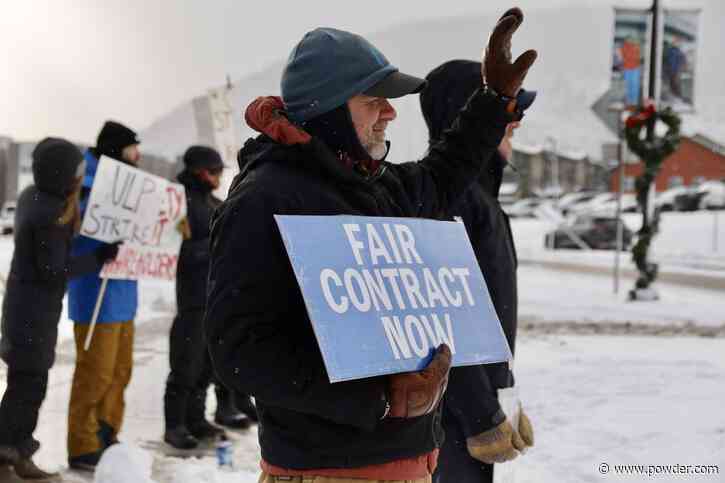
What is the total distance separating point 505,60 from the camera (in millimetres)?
2180

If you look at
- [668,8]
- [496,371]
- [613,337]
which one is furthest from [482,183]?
[668,8]

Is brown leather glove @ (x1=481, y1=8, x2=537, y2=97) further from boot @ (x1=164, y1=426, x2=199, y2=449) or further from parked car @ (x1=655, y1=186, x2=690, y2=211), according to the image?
parked car @ (x1=655, y1=186, x2=690, y2=211)

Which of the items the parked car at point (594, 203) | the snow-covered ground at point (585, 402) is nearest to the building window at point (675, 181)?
the parked car at point (594, 203)

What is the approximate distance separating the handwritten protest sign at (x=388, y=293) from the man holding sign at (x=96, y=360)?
3.30m

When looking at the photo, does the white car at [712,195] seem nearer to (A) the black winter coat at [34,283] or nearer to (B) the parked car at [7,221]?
→ (B) the parked car at [7,221]

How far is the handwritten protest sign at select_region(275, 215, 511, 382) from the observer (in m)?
1.63

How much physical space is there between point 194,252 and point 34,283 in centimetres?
129

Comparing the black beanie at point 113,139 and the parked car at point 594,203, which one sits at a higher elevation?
the black beanie at point 113,139

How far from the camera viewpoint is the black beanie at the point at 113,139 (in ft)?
16.8

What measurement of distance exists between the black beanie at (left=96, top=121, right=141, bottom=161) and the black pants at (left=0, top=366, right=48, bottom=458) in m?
1.45

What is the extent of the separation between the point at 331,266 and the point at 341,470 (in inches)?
18.0

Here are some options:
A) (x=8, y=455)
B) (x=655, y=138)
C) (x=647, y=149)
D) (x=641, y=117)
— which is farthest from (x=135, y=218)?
(x=655, y=138)

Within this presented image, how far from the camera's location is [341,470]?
1.78 meters

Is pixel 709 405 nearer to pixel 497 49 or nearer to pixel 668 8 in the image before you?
pixel 497 49
